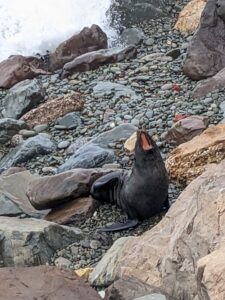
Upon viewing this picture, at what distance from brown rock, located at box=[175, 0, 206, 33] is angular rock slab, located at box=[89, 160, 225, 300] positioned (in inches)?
223

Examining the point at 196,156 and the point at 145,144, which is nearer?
the point at 145,144

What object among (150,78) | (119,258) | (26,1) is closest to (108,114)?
(150,78)

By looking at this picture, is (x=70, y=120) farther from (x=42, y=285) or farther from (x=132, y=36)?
(x=42, y=285)

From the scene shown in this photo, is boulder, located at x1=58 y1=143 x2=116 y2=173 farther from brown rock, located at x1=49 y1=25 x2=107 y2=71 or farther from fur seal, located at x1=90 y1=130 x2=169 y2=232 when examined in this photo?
brown rock, located at x1=49 y1=25 x2=107 y2=71

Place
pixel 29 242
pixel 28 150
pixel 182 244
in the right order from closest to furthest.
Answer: pixel 182 244 < pixel 29 242 < pixel 28 150

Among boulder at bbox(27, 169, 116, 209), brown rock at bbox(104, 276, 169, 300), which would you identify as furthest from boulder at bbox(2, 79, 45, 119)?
brown rock at bbox(104, 276, 169, 300)

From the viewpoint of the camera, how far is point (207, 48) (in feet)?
28.4

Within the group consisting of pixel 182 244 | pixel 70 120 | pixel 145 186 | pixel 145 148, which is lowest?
pixel 70 120

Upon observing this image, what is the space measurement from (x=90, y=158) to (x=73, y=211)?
0.95 meters

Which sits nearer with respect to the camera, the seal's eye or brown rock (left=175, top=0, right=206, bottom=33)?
the seal's eye

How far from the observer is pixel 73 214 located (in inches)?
238

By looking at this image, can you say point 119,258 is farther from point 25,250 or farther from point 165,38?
point 165,38

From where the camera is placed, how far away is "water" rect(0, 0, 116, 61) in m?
11.5

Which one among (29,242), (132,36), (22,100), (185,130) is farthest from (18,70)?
(29,242)
